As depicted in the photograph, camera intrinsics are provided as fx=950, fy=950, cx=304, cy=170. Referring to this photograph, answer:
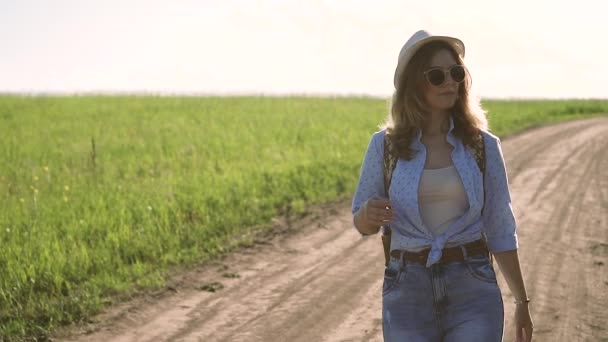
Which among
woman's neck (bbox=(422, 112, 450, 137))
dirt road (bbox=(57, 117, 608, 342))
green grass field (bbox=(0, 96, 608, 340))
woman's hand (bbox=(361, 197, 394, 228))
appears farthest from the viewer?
green grass field (bbox=(0, 96, 608, 340))

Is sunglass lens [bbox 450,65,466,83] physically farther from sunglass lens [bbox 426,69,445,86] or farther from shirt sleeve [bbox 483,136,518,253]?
shirt sleeve [bbox 483,136,518,253]

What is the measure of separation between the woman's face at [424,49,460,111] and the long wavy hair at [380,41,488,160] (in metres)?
0.02

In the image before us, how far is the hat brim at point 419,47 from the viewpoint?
3.45m

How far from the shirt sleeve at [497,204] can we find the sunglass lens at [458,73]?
25 centimetres

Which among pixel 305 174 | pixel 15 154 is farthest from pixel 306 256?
pixel 15 154

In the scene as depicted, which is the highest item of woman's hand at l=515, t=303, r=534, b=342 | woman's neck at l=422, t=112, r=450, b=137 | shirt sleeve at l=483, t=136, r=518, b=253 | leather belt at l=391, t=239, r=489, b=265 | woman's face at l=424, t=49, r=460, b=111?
woman's face at l=424, t=49, r=460, b=111

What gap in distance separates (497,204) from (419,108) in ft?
1.50

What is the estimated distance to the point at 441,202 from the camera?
11.1 ft

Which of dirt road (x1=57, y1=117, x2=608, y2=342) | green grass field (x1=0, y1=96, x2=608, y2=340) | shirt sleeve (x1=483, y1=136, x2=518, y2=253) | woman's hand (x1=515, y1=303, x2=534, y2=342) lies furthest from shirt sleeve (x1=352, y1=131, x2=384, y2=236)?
green grass field (x1=0, y1=96, x2=608, y2=340)

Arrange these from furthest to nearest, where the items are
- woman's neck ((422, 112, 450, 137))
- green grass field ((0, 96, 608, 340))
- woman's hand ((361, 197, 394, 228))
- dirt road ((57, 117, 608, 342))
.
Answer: green grass field ((0, 96, 608, 340)) < dirt road ((57, 117, 608, 342)) < woman's neck ((422, 112, 450, 137)) < woman's hand ((361, 197, 394, 228))

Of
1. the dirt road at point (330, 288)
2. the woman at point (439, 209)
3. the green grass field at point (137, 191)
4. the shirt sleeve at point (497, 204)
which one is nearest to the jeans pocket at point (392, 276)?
the woman at point (439, 209)

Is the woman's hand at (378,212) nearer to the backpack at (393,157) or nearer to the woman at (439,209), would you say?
the woman at (439,209)

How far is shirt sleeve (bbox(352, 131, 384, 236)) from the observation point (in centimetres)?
347

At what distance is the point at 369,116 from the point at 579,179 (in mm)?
13613
